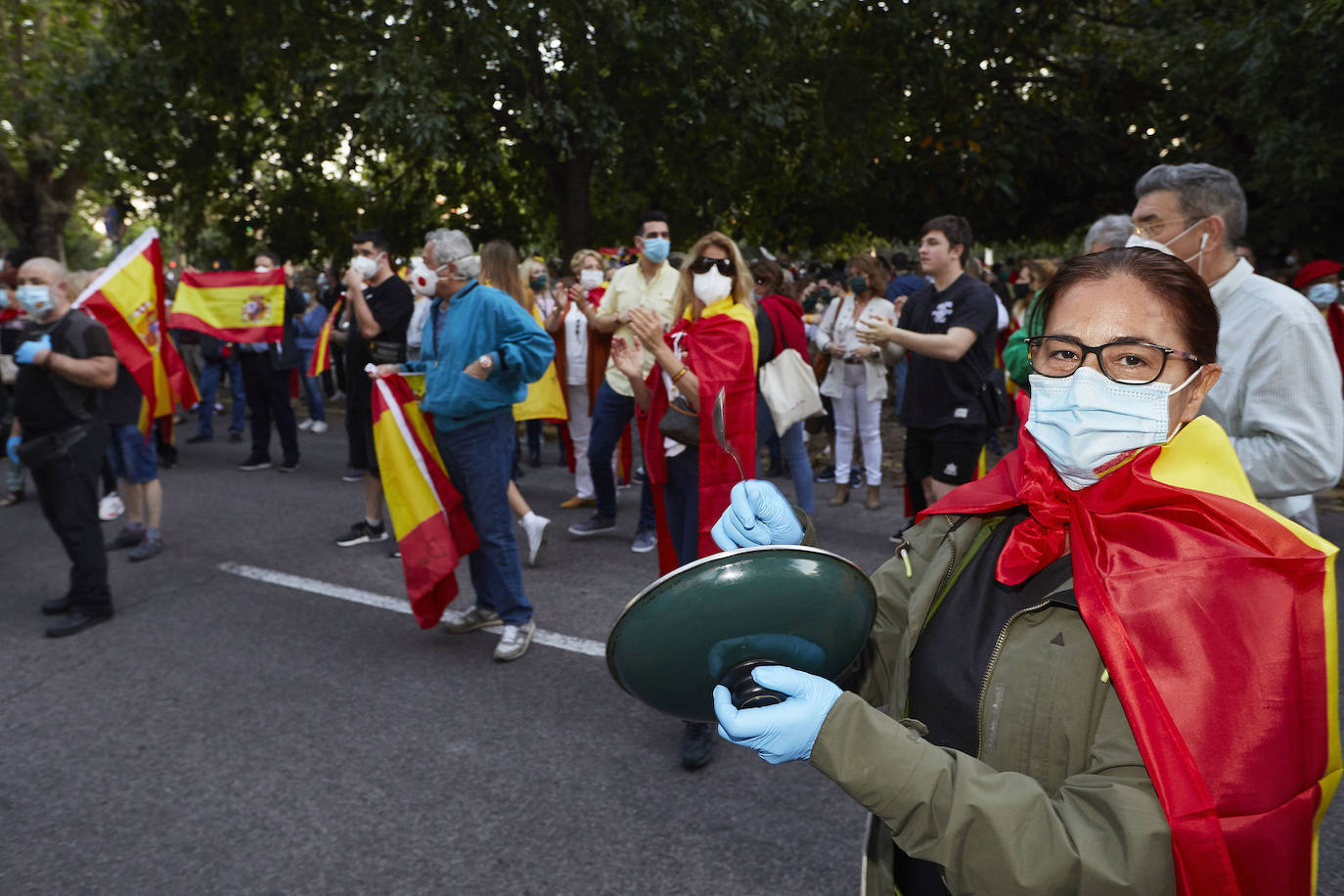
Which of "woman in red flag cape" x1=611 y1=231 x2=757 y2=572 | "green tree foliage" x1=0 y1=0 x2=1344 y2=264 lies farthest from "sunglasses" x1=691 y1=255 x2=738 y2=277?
"green tree foliage" x1=0 y1=0 x2=1344 y2=264

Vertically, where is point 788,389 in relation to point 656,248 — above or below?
below

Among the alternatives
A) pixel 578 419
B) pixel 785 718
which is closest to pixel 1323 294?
pixel 578 419

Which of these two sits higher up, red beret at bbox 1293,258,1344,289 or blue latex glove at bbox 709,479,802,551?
red beret at bbox 1293,258,1344,289

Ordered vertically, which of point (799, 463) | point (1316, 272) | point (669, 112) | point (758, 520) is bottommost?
point (799, 463)

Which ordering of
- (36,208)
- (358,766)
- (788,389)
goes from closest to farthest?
(358,766), (788,389), (36,208)

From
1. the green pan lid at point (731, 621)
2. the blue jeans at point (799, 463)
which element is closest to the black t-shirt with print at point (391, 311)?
the blue jeans at point (799, 463)

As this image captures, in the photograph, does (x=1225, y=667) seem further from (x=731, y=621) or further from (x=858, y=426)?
(x=858, y=426)

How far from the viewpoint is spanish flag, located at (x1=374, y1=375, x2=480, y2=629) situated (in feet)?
15.8

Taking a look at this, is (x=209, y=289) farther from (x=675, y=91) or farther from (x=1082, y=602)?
(x=1082, y=602)

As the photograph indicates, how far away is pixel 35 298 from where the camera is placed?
207 inches

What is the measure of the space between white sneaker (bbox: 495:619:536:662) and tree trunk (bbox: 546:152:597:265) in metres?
9.62

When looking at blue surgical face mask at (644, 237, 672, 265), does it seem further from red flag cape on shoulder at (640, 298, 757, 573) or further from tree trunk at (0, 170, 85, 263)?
tree trunk at (0, 170, 85, 263)

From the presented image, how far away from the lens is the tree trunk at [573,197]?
13.7 m

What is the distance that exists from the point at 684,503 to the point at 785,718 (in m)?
2.90
